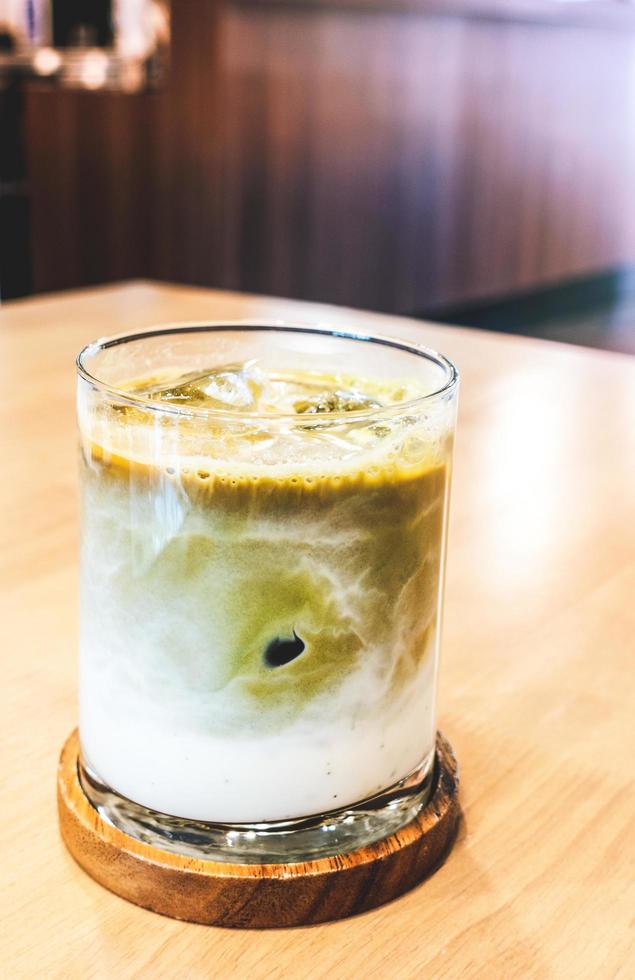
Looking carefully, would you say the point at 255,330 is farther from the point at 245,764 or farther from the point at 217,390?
the point at 245,764

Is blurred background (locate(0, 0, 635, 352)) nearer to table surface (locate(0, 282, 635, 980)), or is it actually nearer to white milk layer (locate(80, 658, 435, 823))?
table surface (locate(0, 282, 635, 980))

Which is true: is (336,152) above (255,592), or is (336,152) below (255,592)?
below

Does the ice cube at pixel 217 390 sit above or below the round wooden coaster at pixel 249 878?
above

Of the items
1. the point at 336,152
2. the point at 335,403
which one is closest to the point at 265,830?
the point at 335,403

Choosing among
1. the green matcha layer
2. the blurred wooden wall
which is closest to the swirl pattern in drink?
the green matcha layer

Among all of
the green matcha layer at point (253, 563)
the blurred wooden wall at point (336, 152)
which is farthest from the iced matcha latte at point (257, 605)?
the blurred wooden wall at point (336, 152)

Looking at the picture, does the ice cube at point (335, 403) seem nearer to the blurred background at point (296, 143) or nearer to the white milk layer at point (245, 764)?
the white milk layer at point (245, 764)

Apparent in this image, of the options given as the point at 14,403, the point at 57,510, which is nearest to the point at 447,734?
the point at 57,510
